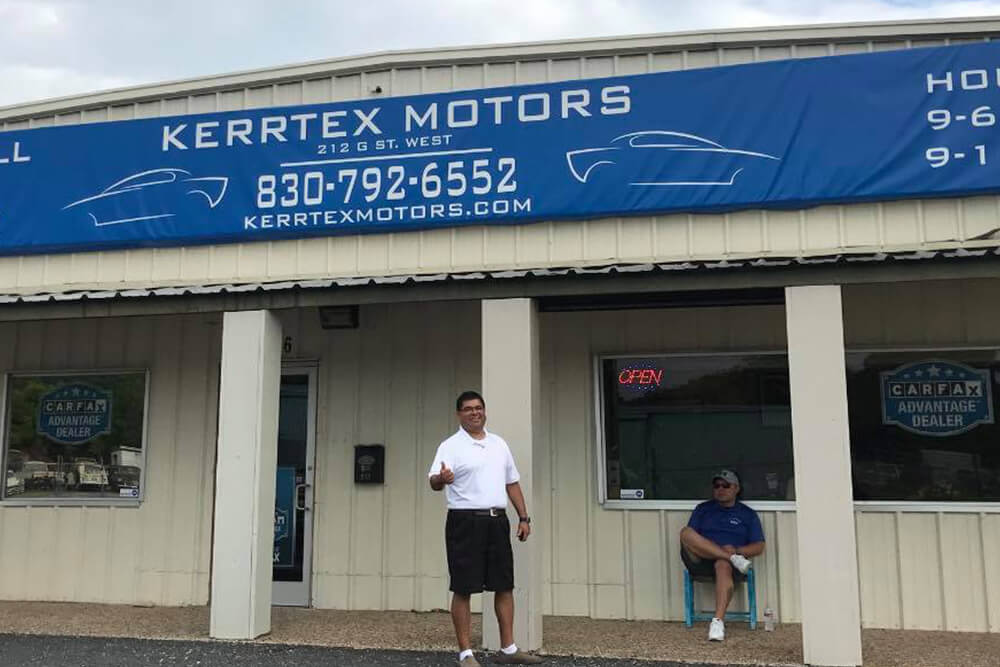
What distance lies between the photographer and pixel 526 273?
6.32 metres

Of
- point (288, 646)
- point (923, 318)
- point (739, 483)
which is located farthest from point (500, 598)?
point (923, 318)

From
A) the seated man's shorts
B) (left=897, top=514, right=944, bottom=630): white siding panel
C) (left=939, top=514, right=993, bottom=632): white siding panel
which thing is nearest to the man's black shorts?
the seated man's shorts

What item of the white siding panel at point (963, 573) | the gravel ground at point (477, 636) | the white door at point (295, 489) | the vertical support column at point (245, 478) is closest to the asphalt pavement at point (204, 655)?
the gravel ground at point (477, 636)

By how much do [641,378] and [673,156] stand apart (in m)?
1.74

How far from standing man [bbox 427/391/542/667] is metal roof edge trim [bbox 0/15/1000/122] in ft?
10.7

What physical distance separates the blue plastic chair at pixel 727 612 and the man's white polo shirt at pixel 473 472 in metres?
1.98

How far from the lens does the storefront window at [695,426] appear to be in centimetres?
722

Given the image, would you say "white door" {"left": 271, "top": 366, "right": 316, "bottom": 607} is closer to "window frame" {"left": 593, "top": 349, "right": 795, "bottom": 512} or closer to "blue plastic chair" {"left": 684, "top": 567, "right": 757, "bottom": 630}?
"window frame" {"left": 593, "top": 349, "right": 795, "bottom": 512}

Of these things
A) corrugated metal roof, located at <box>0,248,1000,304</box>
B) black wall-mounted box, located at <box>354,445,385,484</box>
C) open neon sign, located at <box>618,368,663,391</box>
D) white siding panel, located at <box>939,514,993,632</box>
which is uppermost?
corrugated metal roof, located at <box>0,248,1000,304</box>

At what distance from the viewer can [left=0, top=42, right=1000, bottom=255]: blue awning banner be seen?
679cm

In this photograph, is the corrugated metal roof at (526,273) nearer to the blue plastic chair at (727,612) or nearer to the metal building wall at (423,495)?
the metal building wall at (423,495)

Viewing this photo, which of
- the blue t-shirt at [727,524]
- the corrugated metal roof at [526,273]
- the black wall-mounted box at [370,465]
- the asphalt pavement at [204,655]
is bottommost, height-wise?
the asphalt pavement at [204,655]

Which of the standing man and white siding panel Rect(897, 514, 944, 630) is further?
white siding panel Rect(897, 514, 944, 630)

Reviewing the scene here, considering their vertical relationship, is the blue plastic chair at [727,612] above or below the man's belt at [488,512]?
below
